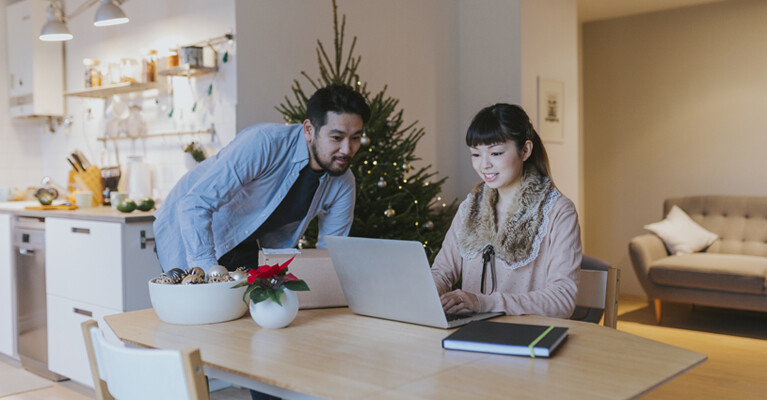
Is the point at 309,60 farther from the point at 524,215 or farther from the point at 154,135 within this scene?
the point at 524,215

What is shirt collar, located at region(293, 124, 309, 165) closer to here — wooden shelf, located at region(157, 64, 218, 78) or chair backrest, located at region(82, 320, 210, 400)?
chair backrest, located at region(82, 320, 210, 400)

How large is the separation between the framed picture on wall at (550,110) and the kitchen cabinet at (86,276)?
275cm

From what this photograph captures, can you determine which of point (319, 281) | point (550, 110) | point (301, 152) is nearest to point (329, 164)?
point (301, 152)

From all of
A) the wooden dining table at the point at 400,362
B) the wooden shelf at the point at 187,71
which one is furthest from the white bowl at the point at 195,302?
the wooden shelf at the point at 187,71

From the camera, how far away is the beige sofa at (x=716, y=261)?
4906 mm

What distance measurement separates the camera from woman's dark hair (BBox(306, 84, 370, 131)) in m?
2.38

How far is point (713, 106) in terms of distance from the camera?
604 centimetres

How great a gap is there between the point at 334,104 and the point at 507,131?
1.88 feet

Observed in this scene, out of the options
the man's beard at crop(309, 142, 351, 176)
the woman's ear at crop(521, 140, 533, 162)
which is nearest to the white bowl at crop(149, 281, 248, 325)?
the man's beard at crop(309, 142, 351, 176)

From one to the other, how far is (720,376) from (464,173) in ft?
6.84

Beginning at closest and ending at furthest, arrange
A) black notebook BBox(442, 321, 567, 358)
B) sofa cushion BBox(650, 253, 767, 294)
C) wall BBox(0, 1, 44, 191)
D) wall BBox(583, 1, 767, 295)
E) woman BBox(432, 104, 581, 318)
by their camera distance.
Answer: black notebook BBox(442, 321, 567, 358)
woman BBox(432, 104, 581, 318)
sofa cushion BBox(650, 253, 767, 294)
wall BBox(0, 1, 44, 191)
wall BBox(583, 1, 767, 295)

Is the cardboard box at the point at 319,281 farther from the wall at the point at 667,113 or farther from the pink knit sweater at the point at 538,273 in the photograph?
the wall at the point at 667,113

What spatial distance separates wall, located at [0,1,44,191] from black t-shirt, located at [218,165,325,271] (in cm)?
340

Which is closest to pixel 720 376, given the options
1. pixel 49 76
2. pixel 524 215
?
pixel 524 215
